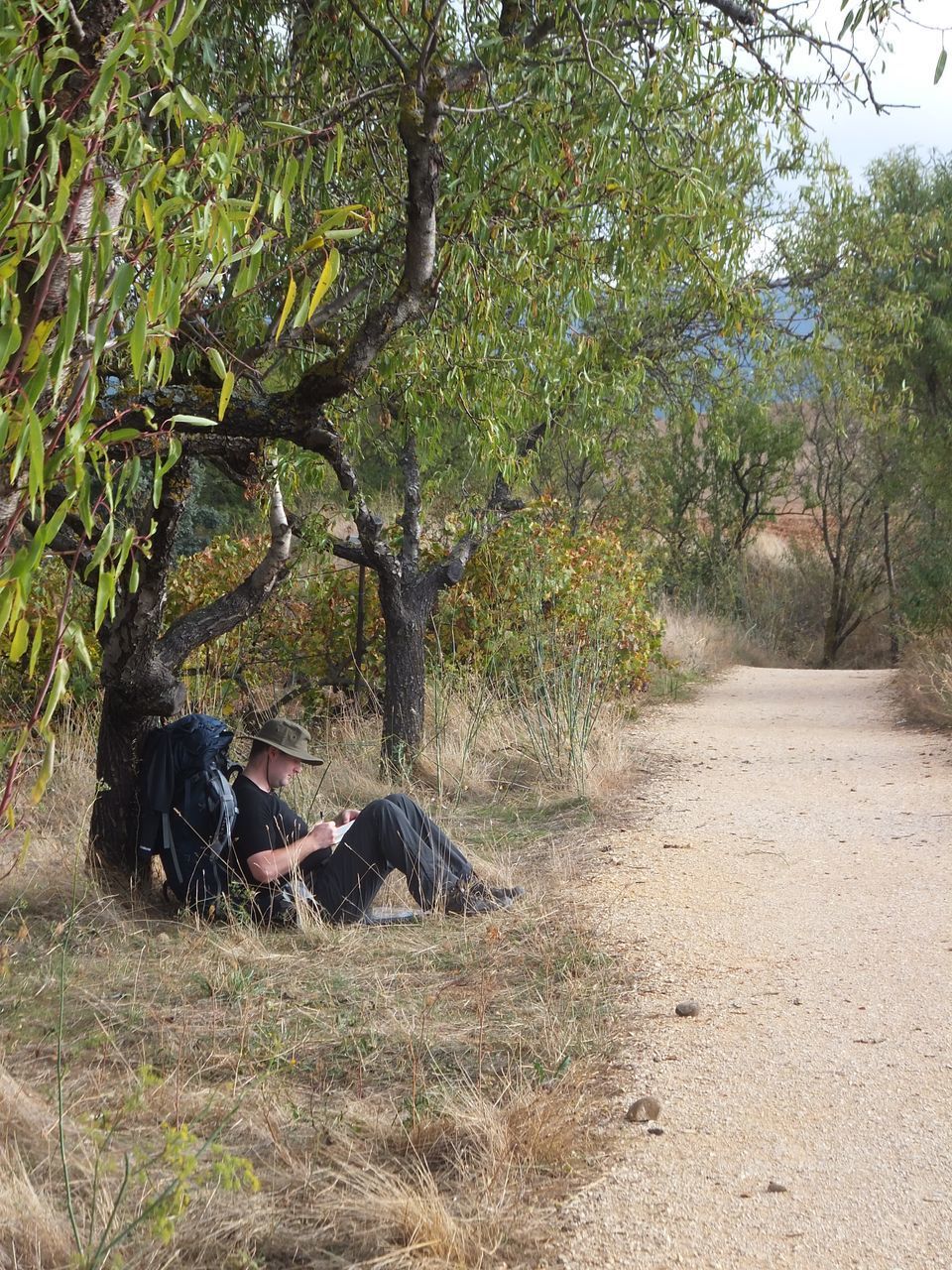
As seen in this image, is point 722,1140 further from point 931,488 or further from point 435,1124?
point 931,488

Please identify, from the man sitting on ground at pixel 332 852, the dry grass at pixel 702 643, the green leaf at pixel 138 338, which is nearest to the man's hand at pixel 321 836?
the man sitting on ground at pixel 332 852

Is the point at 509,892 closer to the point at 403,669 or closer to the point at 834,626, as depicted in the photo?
the point at 403,669

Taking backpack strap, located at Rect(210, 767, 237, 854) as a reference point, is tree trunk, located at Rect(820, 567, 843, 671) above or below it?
above

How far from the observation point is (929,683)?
11.0 metres

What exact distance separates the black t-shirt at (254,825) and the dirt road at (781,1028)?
4.60 feet

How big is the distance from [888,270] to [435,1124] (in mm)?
12558

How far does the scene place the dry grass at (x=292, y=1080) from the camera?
2.63 metres

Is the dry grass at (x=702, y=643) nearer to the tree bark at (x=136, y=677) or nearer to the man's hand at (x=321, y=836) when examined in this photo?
the tree bark at (x=136, y=677)

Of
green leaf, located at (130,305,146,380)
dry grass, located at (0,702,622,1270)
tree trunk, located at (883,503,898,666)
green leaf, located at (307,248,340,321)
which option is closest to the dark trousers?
dry grass, located at (0,702,622,1270)

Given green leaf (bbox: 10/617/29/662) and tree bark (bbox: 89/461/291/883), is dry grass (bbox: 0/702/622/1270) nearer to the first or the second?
tree bark (bbox: 89/461/291/883)

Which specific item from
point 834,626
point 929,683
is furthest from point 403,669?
point 834,626

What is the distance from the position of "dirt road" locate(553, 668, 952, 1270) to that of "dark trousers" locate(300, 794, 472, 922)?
2.60 feet

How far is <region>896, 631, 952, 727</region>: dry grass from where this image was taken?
1019cm

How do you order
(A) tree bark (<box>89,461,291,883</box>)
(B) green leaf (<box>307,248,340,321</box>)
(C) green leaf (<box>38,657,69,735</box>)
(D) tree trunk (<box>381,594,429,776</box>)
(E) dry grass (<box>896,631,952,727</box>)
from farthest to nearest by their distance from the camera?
(E) dry grass (<box>896,631,952,727</box>) → (D) tree trunk (<box>381,594,429,776</box>) → (A) tree bark (<box>89,461,291,883</box>) → (B) green leaf (<box>307,248,340,321</box>) → (C) green leaf (<box>38,657,69,735</box>)
